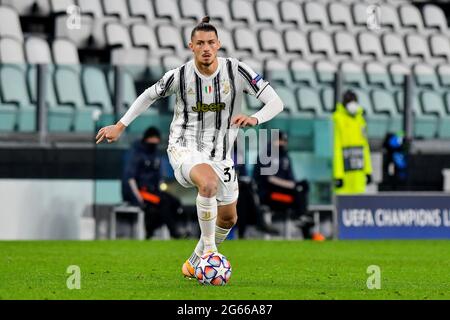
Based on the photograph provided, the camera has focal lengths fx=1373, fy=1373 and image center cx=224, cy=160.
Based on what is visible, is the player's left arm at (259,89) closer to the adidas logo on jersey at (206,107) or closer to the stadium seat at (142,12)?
the adidas logo on jersey at (206,107)

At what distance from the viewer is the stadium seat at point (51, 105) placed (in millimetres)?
17422

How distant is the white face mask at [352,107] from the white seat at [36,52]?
4.27 meters

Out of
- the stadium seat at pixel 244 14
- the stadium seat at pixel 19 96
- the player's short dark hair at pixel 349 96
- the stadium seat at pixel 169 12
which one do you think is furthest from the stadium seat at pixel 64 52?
the player's short dark hair at pixel 349 96

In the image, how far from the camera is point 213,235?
31.3 ft

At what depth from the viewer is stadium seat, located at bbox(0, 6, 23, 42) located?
760 inches

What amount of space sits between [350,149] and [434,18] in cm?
754

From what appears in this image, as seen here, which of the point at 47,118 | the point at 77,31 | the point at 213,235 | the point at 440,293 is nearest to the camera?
the point at 440,293

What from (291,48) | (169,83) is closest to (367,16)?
(291,48)

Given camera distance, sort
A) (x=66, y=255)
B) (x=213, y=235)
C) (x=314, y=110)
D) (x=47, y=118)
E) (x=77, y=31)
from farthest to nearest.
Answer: (x=77, y=31) → (x=314, y=110) → (x=47, y=118) → (x=66, y=255) → (x=213, y=235)

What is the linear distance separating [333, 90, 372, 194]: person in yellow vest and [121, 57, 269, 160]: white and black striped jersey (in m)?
8.32

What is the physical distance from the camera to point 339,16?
23625mm

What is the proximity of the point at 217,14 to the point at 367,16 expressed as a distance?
2896mm

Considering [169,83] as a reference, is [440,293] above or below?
below
